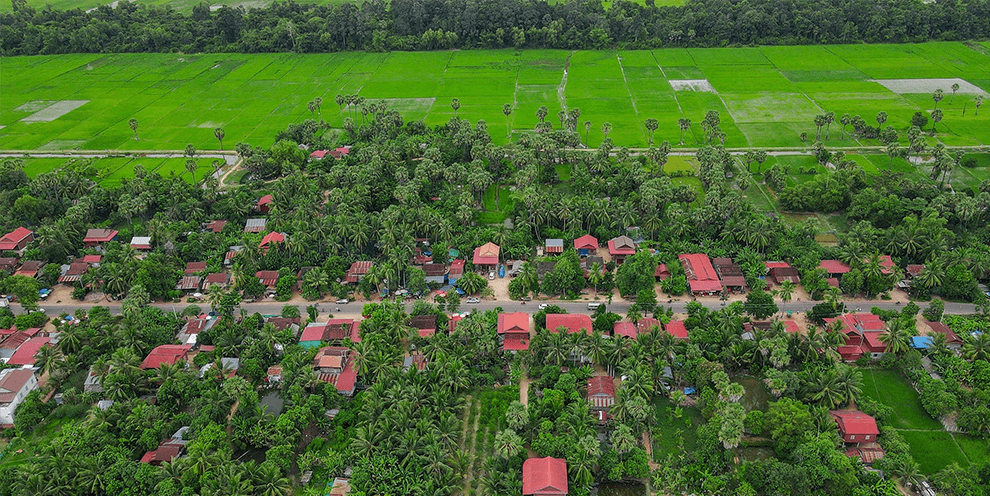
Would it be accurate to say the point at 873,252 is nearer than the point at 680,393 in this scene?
No

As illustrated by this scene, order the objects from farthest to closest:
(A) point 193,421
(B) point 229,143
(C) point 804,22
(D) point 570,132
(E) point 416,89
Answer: (C) point 804,22 < (E) point 416,89 < (B) point 229,143 < (D) point 570,132 < (A) point 193,421

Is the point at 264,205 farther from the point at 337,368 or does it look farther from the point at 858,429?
the point at 858,429

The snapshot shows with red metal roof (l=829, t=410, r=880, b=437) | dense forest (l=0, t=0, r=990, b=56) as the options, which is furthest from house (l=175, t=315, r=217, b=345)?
dense forest (l=0, t=0, r=990, b=56)

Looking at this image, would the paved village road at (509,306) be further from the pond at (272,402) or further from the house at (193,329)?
the pond at (272,402)

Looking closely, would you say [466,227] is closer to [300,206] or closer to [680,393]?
[300,206]

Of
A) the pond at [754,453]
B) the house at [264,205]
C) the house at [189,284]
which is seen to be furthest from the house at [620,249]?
the house at [189,284]

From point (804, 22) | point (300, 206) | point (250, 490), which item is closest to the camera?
point (250, 490)

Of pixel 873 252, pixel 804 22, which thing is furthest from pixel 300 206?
pixel 804 22
